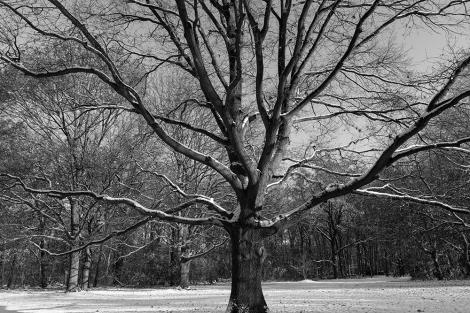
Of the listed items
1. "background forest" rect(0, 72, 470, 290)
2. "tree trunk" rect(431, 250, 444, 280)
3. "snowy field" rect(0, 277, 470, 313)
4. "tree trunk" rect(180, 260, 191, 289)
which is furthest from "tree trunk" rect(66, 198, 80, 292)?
"tree trunk" rect(431, 250, 444, 280)

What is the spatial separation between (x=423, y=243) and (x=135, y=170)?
55.6ft

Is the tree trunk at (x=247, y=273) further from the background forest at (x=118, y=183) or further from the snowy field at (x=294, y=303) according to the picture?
the background forest at (x=118, y=183)

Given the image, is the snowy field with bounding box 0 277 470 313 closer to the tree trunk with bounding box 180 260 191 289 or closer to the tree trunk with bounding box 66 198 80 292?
the tree trunk with bounding box 66 198 80 292

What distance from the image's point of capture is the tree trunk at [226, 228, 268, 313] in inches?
252

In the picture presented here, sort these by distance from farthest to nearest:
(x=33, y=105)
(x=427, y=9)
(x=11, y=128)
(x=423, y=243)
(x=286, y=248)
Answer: (x=286, y=248)
(x=423, y=243)
(x=11, y=128)
(x=33, y=105)
(x=427, y=9)

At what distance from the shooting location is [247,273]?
653 centimetres

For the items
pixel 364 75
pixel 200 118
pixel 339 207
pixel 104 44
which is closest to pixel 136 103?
pixel 104 44

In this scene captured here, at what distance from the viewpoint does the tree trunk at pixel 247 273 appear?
21.0ft

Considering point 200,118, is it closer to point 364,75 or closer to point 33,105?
point 33,105

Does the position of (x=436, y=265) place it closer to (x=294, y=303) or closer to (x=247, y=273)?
(x=294, y=303)

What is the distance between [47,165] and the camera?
19281 mm

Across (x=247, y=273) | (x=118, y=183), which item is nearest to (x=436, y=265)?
(x=118, y=183)

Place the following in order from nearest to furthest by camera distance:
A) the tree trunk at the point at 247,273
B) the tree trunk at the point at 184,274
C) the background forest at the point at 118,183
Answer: the tree trunk at the point at 247,273, the background forest at the point at 118,183, the tree trunk at the point at 184,274

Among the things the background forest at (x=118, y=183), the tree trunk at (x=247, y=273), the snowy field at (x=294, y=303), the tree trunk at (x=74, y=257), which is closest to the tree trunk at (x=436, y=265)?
the background forest at (x=118, y=183)
